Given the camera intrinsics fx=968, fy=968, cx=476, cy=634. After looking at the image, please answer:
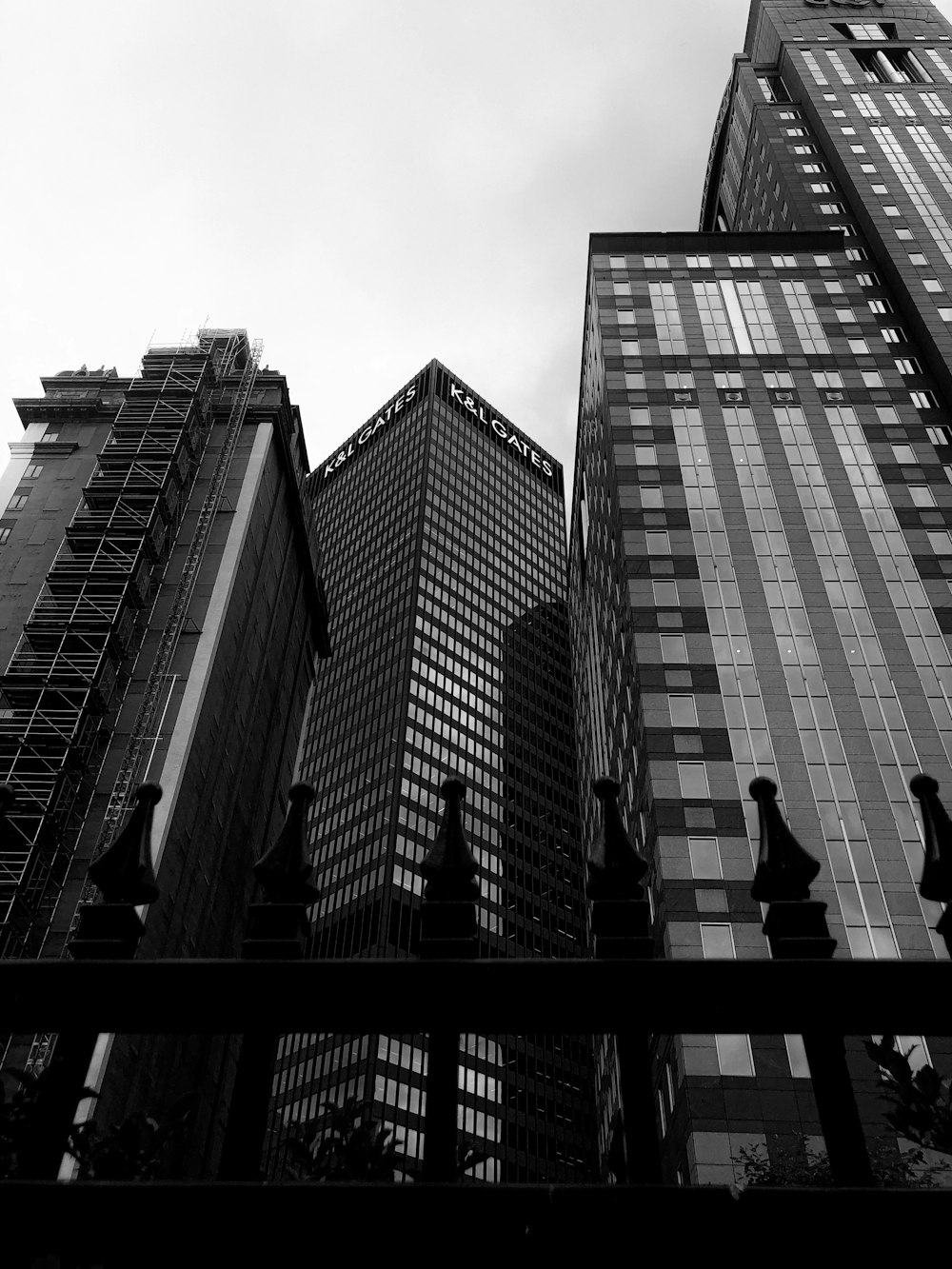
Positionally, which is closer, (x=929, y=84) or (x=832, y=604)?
(x=832, y=604)

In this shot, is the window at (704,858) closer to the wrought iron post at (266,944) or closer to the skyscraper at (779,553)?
the skyscraper at (779,553)

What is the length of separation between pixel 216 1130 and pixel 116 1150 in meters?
62.4

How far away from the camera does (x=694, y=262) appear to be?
306 ft

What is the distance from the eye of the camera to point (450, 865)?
214 inches

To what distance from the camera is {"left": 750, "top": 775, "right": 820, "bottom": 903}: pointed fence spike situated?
17.3ft

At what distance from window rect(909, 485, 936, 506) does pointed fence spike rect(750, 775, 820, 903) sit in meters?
71.6

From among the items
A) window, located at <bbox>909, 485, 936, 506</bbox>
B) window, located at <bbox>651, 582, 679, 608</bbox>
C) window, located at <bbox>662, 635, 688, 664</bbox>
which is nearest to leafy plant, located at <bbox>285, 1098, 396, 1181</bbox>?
window, located at <bbox>662, 635, 688, 664</bbox>

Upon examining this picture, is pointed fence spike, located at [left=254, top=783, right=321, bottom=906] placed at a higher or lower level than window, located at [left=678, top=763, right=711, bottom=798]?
lower

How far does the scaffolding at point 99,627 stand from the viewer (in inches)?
2035

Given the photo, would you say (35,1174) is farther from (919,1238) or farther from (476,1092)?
(476,1092)

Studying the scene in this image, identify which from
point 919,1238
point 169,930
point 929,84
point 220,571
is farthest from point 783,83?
point 919,1238

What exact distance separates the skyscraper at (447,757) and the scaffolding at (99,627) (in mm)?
59005

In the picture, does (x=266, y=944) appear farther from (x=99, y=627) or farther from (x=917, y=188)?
(x=917, y=188)

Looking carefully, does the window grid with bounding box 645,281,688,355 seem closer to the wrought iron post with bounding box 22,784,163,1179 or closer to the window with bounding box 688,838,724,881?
the window with bounding box 688,838,724,881
